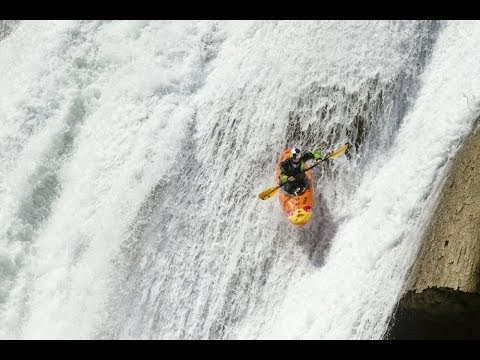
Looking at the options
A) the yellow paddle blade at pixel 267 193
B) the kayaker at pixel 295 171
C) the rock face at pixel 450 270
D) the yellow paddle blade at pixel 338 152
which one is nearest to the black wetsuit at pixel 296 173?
the kayaker at pixel 295 171

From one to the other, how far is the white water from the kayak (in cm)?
30

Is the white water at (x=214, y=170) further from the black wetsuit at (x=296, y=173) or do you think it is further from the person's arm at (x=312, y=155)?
the person's arm at (x=312, y=155)

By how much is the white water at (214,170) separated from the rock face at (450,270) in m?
0.34

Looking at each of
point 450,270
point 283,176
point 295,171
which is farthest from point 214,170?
point 450,270

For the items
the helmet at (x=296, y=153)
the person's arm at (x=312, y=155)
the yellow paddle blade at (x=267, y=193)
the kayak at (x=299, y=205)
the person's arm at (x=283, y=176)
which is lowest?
the kayak at (x=299, y=205)

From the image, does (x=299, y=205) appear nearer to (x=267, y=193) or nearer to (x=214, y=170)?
(x=267, y=193)

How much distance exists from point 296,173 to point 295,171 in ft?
0.16

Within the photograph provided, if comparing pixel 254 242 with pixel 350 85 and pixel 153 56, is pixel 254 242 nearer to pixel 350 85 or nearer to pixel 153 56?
pixel 350 85

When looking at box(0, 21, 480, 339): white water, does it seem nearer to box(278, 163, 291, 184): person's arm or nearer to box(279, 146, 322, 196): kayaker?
box(279, 146, 322, 196): kayaker

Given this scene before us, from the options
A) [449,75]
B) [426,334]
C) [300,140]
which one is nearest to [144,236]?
[300,140]

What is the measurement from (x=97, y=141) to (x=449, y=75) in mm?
8019

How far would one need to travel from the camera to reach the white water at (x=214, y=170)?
965 centimetres

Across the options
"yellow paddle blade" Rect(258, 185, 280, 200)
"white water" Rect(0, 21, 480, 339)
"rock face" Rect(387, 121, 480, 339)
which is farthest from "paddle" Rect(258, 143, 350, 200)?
"rock face" Rect(387, 121, 480, 339)

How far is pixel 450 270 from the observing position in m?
7.73
